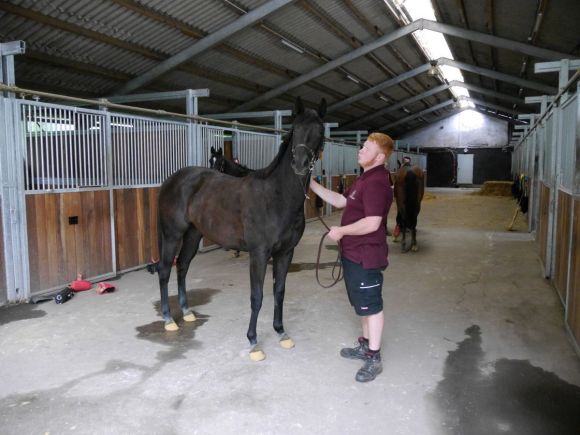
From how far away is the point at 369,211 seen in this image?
7.36 feet

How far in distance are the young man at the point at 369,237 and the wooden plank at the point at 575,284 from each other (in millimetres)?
1305

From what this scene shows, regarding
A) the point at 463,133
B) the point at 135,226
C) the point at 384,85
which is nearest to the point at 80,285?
the point at 135,226

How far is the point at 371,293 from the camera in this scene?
2373 millimetres

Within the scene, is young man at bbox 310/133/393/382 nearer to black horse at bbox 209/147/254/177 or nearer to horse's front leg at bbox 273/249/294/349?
horse's front leg at bbox 273/249/294/349

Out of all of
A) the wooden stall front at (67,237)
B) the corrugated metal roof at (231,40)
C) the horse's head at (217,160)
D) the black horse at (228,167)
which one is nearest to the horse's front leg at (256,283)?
the wooden stall front at (67,237)

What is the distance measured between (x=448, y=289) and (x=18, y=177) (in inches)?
150

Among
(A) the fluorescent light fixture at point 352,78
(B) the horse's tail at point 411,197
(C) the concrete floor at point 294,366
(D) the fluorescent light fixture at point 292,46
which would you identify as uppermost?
(A) the fluorescent light fixture at point 352,78

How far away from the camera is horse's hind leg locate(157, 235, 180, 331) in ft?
10.7

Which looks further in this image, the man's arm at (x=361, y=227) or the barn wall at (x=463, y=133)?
the barn wall at (x=463, y=133)

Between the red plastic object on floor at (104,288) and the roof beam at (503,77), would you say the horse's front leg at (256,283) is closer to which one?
the red plastic object on floor at (104,288)

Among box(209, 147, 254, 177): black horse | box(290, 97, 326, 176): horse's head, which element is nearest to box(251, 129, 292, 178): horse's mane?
box(290, 97, 326, 176): horse's head

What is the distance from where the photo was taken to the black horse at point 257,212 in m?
2.53

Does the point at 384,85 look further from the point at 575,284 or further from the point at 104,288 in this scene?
the point at 575,284

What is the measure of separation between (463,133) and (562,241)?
23.0 meters
